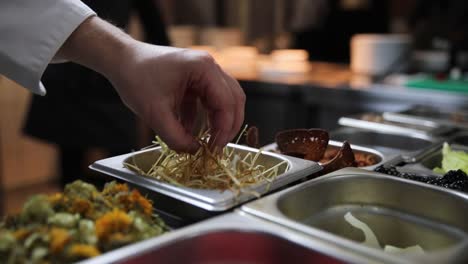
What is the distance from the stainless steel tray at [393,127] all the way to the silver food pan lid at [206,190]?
594mm

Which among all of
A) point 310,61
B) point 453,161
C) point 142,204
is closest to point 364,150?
point 453,161

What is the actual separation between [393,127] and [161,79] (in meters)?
0.91

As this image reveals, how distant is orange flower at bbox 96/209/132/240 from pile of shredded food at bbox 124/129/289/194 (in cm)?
21

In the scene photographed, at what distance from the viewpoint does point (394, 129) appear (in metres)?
1.65

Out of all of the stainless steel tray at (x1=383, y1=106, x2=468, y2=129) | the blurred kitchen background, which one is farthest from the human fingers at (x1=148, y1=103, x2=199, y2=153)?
the blurred kitchen background

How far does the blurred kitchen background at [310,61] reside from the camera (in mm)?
2654

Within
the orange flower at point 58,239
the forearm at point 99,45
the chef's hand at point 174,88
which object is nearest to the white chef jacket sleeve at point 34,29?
the forearm at point 99,45

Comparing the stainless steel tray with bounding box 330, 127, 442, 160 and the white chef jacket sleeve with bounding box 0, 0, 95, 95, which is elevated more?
the white chef jacket sleeve with bounding box 0, 0, 95, 95

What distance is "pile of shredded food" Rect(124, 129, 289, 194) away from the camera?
1022 millimetres

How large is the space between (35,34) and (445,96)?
189cm

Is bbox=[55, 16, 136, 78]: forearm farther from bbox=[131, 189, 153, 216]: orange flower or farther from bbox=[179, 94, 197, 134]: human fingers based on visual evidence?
bbox=[131, 189, 153, 216]: orange flower

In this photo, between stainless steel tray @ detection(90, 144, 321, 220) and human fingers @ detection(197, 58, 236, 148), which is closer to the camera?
stainless steel tray @ detection(90, 144, 321, 220)

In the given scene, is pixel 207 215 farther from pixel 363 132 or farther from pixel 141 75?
pixel 363 132

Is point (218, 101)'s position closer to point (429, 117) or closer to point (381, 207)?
point (381, 207)
